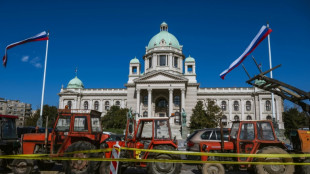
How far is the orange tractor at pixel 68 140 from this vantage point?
818 centimetres

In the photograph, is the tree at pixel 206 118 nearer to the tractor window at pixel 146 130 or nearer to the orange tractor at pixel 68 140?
the tractor window at pixel 146 130

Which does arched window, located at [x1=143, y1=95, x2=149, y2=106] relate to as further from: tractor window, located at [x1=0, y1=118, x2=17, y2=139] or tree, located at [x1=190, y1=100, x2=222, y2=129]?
tractor window, located at [x1=0, y1=118, x2=17, y2=139]

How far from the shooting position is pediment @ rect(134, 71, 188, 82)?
154ft

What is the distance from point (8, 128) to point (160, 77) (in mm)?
38896

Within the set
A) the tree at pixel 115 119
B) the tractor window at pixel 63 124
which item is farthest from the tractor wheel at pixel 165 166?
the tree at pixel 115 119

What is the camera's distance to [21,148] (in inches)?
360

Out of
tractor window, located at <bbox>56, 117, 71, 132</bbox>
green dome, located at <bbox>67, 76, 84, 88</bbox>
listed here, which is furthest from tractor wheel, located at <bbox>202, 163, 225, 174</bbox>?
green dome, located at <bbox>67, 76, 84, 88</bbox>

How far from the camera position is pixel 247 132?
8672 millimetres

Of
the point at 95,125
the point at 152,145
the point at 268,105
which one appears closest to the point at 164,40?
the point at 268,105

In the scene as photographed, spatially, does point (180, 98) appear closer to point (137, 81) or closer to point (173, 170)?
point (137, 81)

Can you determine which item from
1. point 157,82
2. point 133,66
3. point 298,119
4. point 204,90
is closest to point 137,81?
point 157,82

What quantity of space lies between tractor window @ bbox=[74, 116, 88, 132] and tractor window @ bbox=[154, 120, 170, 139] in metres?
2.77

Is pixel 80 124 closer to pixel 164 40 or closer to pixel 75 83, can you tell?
pixel 164 40

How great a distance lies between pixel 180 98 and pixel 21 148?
42682 mm
